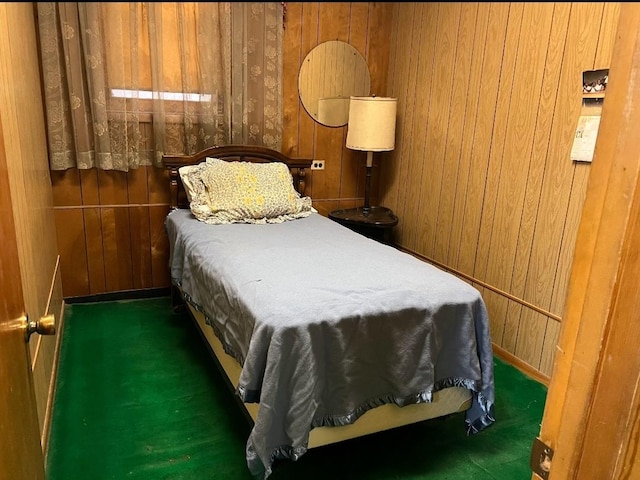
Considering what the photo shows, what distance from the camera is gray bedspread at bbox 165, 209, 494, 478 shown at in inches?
64.5

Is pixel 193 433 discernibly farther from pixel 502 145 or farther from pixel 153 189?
pixel 502 145

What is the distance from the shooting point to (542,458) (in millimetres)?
704

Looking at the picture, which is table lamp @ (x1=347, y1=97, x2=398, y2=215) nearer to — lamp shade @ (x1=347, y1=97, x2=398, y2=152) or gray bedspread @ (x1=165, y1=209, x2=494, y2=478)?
lamp shade @ (x1=347, y1=97, x2=398, y2=152)

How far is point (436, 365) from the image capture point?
1929mm

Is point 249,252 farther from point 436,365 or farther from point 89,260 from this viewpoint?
point 89,260

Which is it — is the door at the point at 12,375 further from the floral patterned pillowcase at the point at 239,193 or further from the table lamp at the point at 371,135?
the table lamp at the point at 371,135

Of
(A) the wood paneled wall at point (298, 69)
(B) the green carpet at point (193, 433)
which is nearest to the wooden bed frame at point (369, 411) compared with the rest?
(B) the green carpet at point (193, 433)

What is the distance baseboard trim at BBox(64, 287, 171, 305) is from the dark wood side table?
1.41 meters

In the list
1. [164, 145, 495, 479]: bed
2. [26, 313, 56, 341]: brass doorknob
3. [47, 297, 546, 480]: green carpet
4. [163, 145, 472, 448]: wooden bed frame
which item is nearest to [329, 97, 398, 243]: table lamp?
[164, 145, 495, 479]: bed

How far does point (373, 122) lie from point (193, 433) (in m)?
2.32

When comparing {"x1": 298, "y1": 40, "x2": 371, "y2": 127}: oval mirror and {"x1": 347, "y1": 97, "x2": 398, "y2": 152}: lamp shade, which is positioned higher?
{"x1": 298, "y1": 40, "x2": 371, "y2": 127}: oval mirror

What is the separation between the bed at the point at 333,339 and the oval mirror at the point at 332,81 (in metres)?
1.55

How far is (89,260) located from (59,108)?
1036mm

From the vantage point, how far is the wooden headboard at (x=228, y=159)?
325 centimetres
